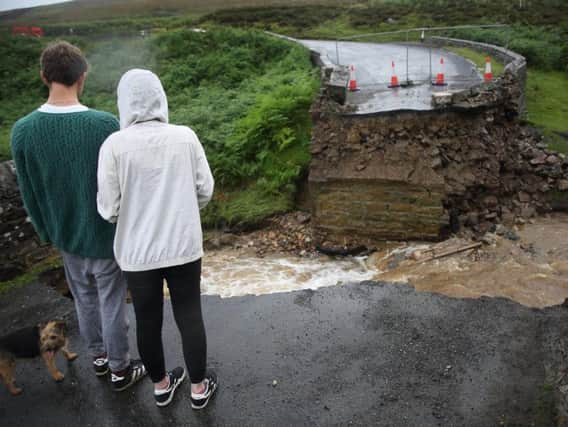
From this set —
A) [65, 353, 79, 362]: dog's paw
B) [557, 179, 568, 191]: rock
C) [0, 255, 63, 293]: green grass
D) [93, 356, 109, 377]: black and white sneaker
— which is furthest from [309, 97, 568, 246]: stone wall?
[93, 356, 109, 377]: black and white sneaker

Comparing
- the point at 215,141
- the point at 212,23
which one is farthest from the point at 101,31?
the point at 215,141

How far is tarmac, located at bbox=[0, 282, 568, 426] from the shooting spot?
3768mm

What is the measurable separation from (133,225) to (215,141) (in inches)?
401

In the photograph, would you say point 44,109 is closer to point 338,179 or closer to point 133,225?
point 133,225

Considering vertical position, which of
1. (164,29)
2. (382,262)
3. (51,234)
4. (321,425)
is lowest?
(382,262)

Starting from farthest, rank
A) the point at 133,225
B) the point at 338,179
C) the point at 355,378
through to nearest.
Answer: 1. the point at 338,179
2. the point at 355,378
3. the point at 133,225

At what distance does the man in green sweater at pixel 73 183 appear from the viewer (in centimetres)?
342

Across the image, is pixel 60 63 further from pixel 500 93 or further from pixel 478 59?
pixel 478 59

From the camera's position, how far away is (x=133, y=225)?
323 centimetres

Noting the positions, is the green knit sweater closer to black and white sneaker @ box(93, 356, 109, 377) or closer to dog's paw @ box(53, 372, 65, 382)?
black and white sneaker @ box(93, 356, 109, 377)

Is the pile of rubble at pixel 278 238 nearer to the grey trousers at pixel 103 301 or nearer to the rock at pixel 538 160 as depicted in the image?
the rock at pixel 538 160

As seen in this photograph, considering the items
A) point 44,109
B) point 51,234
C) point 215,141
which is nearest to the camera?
point 44,109

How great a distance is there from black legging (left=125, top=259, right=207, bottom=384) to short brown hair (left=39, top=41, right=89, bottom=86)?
146cm

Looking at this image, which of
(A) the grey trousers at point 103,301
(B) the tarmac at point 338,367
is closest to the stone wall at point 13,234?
(B) the tarmac at point 338,367
